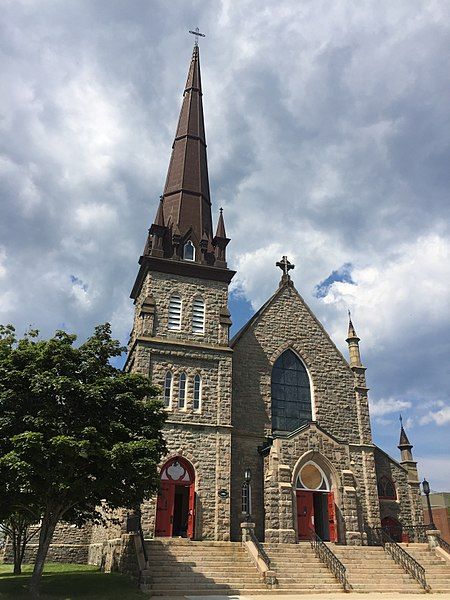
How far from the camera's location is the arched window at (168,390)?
79.7ft

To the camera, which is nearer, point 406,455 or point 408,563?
point 408,563

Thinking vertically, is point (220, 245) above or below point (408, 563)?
above

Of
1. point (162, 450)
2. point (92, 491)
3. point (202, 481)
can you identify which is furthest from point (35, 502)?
point (202, 481)

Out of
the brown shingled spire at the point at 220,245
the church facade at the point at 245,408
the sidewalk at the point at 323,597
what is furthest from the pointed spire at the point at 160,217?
the sidewalk at the point at 323,597

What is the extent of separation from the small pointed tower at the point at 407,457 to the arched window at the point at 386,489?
1.17m

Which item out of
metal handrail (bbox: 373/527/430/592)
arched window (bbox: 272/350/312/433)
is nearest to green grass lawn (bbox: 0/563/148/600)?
metal handrail (bbox: 373/527/430/592)

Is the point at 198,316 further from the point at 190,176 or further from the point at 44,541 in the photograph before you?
the point at 44,541

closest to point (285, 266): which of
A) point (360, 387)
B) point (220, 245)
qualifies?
point (220, 245)

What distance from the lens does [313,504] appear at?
24859 mm

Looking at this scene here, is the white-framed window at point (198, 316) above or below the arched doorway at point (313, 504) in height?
above

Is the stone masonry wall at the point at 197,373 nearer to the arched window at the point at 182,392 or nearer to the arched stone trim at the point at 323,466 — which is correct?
the arched window at the point at 182,392

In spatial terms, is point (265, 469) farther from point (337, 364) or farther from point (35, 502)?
point (35, 502)

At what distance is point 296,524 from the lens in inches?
904

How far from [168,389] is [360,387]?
11.0 m
